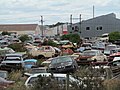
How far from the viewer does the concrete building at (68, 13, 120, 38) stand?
10756 cm

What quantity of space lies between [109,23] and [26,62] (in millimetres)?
77542

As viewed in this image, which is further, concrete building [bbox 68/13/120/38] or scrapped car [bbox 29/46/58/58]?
concrete building [bbox 68/13/120/38]

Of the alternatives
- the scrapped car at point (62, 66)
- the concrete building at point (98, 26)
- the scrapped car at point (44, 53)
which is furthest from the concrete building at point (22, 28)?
the scrapped car at point (62, 66)

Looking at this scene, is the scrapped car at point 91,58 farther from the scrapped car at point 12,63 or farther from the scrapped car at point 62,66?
the scrapped car at point 12,63

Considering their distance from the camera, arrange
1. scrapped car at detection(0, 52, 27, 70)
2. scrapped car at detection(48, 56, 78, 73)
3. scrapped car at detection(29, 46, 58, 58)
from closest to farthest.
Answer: scrapped car at detection(48, 56, 78, 73), scrapped car at detection(0, 52, 27, 70), scrapped car at detection(29, 46, 58, 58)

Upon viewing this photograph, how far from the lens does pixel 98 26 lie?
10912 centimetres

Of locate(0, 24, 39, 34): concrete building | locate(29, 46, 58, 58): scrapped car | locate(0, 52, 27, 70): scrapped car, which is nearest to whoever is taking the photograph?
locate(0, 52, 27, 70): scrapped car

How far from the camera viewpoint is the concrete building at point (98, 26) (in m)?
108

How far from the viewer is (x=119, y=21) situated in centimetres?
10756

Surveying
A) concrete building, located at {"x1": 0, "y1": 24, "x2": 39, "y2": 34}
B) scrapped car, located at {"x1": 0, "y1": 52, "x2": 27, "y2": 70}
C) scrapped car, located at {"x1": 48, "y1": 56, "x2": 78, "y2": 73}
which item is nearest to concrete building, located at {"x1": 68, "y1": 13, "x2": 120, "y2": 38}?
concrete building, located at {"x1": 0, "y1": 24, "x2": 39, "y2": 34}

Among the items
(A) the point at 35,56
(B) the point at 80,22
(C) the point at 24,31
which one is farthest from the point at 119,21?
(A) the point at 35,56

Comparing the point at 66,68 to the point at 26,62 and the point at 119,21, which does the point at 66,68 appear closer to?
the point at 26,62

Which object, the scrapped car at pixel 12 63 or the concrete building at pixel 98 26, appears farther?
the concrete building at pixel 98 26

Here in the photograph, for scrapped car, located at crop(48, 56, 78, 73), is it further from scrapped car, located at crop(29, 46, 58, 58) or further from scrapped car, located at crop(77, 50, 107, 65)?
scrapped car, located at crop(29, 46, 58, 58)
